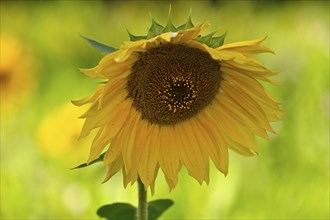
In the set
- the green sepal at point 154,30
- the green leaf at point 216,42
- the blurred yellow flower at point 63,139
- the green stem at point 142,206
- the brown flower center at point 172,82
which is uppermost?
the green sepal at point 154,30

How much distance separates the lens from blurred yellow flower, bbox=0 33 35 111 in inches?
120

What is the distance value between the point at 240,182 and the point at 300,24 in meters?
2.03

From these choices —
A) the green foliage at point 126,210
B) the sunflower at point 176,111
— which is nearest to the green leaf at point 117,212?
the green foliage at point 126,210

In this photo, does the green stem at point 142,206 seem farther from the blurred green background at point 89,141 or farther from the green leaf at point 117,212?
the blurred green background at point 89,141

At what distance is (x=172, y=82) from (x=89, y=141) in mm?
1262

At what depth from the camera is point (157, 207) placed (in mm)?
1630

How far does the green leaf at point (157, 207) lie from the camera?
5.32 ft

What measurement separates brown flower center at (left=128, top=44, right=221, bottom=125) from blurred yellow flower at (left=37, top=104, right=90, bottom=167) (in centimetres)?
112

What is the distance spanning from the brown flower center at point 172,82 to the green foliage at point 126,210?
0.55ft

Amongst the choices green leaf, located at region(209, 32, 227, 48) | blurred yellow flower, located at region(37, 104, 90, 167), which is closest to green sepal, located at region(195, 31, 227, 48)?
green leaf, located at region(209, 32, 227, 48)

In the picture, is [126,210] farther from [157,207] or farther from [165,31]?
[165,31]

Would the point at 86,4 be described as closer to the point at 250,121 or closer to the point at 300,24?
the point at 300,24

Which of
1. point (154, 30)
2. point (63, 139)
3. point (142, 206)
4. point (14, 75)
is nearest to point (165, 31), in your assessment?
point (154, 30)

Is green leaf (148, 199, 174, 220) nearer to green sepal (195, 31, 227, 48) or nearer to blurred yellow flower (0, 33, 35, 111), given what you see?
green sepal (195, 31, 227, 48)
